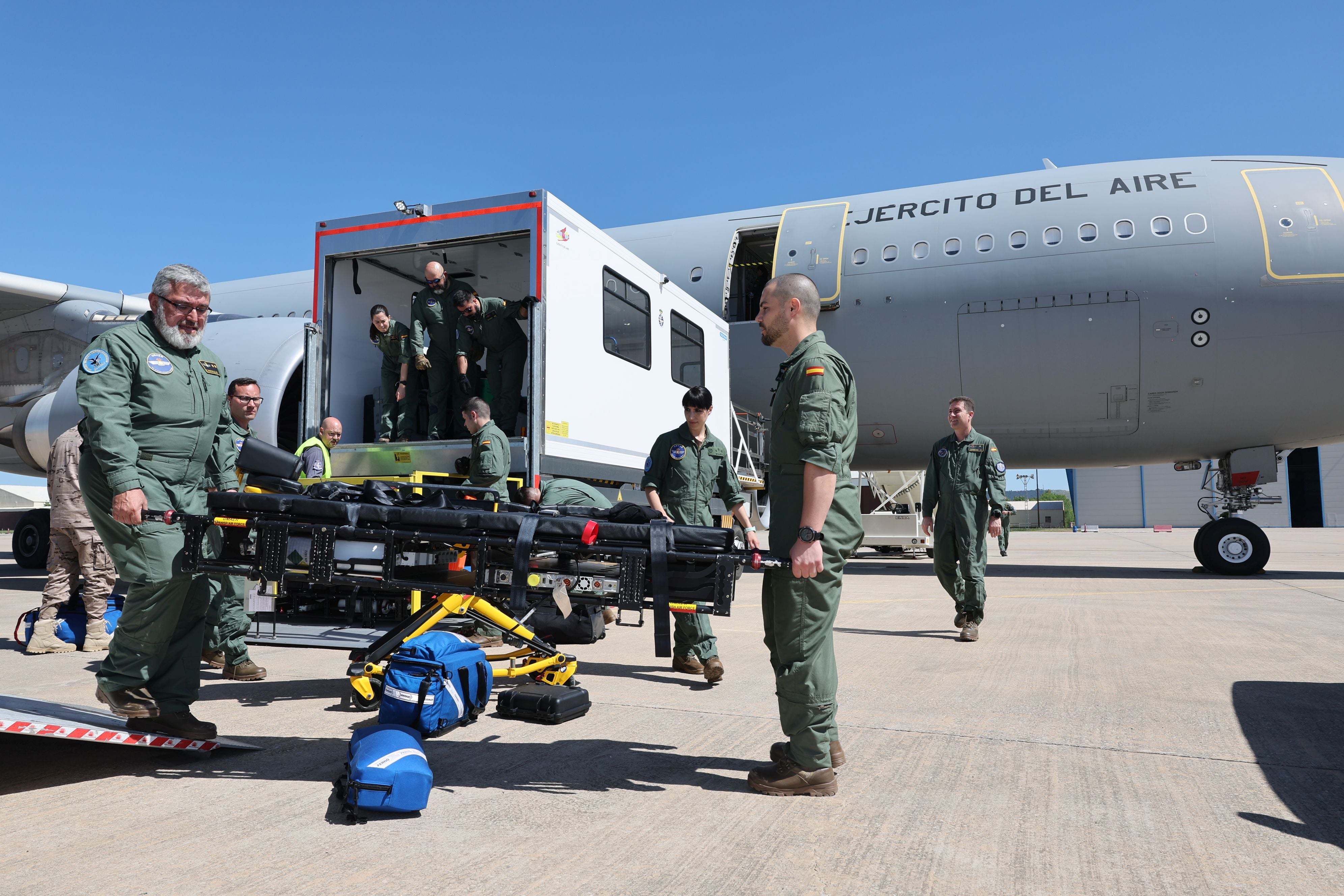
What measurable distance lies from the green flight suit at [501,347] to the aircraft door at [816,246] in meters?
4.84

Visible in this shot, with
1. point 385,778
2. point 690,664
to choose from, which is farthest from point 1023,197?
point 385,778

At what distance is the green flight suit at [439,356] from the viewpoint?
23.2 ft

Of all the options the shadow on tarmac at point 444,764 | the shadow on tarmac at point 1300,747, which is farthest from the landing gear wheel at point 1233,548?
the shadow on tarmac at point 444,764

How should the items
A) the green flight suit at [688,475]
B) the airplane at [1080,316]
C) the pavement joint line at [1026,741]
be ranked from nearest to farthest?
the pavement joint line at [1026,741]
the green flight suit at [688,475]
the airplane at [1080,316]

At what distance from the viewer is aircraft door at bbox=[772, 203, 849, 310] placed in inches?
430

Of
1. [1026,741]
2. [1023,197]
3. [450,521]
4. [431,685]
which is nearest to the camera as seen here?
[450,521]

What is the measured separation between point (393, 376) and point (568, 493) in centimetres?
233

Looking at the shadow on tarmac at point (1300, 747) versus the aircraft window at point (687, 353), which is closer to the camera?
the shadow on tarmac at point (1300, 747)

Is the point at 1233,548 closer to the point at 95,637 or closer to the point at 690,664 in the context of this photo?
the point at 690,664

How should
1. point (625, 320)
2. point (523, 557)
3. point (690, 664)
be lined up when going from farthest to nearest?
point (625, 320)
point (690, 664)
point (523, 557)

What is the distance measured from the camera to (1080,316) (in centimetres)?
984

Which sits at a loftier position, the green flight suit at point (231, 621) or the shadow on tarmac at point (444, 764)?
the green flight suit at point (231, 621)

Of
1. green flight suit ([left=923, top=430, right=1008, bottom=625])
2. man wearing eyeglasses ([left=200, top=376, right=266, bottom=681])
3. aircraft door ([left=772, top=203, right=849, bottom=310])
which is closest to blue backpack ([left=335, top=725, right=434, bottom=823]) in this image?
man wearing eyeglasses ([left=200, top=376, right=266, bottom=681])

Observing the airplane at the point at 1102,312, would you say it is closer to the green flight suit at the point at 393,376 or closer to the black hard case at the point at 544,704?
the green flight suit at the point at 393,376
